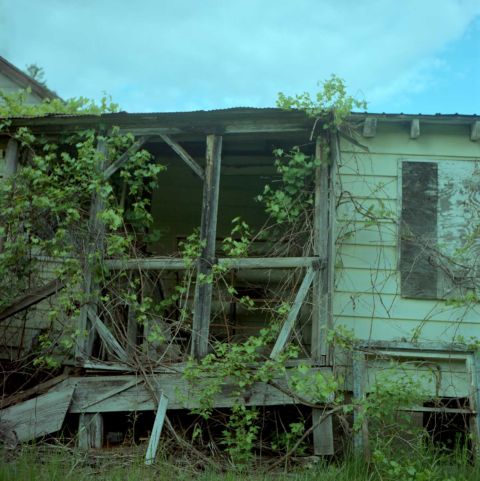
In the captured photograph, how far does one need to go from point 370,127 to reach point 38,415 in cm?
526

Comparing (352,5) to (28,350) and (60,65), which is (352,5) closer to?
(28,350)

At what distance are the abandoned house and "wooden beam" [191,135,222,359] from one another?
12mm

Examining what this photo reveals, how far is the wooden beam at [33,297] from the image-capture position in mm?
7125

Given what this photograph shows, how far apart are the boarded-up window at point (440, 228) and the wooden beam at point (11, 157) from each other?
5011 millimetres

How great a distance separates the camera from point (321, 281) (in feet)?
22.3

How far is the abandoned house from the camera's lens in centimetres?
673

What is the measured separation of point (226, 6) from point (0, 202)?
1399cm

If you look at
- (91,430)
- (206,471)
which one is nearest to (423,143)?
(206,471)

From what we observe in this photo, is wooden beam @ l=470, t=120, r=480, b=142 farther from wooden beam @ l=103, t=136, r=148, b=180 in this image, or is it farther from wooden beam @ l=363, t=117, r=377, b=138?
wooden beam @ l=103, t=136, r=148, b=180

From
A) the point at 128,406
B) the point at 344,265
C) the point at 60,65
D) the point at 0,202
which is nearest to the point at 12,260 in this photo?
the point at 0,202

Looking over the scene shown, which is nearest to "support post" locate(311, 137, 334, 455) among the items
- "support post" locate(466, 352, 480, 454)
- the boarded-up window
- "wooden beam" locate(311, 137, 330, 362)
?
"wooden beam" locate(311, 137, 330, 362)

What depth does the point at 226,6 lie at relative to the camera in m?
19.0

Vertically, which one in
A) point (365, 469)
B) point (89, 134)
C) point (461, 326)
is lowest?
point (365, 469)

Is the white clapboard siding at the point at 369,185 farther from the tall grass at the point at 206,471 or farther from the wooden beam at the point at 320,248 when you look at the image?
the tall grass at the point at 206,471
